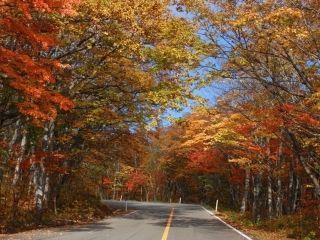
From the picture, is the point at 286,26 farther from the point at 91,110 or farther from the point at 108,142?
the point at 108,142

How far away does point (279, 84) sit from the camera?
1688 cm

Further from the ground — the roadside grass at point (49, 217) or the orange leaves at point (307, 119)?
the orange leaves at point (307, 119)

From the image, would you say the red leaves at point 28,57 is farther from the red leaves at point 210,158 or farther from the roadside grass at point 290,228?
the red leaves at point 210,158

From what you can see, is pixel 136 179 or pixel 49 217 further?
pixel 136 179

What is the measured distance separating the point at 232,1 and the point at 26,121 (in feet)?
31.2

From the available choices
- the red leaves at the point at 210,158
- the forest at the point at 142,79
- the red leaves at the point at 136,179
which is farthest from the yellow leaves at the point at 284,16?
the red leaves at the point at 136,179

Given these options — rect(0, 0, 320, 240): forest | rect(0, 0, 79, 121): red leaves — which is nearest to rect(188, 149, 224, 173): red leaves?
rect(0, 0, 320, 240): forest

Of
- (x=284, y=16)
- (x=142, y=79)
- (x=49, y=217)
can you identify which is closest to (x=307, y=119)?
(x=284, y=16)

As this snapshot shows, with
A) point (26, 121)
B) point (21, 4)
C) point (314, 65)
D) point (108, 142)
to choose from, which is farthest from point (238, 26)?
point (108, 142)

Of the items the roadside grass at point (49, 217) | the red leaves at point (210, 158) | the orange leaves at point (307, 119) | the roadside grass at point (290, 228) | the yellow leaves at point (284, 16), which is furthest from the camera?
the red leaves at point (210, 158)

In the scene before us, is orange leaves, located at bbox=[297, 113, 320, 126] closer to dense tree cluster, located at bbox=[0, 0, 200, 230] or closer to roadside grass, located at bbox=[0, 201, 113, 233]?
dense tree cluster, located at bbox=[0, 0, 200, 230]

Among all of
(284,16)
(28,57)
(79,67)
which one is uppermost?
(79,67)

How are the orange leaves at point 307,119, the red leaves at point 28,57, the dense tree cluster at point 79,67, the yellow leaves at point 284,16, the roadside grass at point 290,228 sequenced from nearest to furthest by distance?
1. the yellow leaves at point 284,16
2. the red leaves at point 28,57
3. the dense tree cluster at point 79,67
4. the orange leaves at point 307,119
5. the roadside grass at point 290,228

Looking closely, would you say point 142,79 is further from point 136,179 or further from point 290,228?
point 136,179
